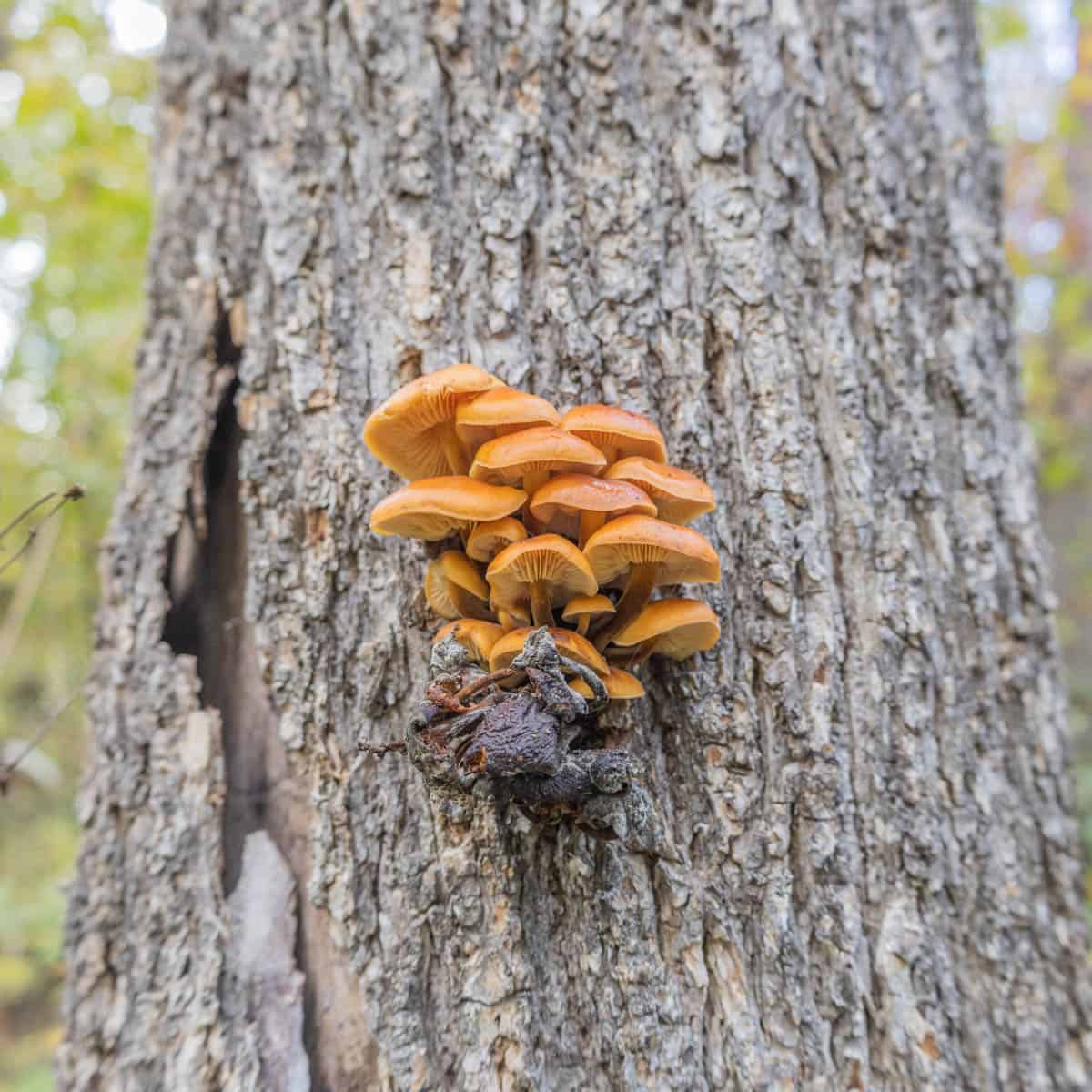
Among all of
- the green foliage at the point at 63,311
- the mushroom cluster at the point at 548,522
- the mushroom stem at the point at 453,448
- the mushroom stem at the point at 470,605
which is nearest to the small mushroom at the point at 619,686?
the mushroom cluster at the point at 548,522

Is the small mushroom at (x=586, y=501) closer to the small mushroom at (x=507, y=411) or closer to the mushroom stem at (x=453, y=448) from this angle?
the small mushroom at (x=507, y=411)

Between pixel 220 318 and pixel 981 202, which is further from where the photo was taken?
pixel 981 202

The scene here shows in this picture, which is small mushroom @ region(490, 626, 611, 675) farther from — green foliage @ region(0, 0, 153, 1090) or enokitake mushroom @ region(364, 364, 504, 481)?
green foliage @ region(0, 0, 153, 1090)

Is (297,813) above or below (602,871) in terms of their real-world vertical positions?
above

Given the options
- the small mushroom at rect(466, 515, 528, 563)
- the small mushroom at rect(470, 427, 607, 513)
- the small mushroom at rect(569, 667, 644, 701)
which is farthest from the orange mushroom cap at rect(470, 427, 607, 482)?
the small mushroom at rect(569, 667, 644, 701)

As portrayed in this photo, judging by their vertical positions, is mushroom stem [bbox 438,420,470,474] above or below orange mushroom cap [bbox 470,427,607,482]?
above

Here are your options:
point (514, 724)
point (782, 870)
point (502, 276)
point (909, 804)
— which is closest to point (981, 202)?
point (502, 276)

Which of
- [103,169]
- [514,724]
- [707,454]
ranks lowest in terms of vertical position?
[514,724]

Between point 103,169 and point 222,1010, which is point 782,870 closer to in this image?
point 222,1010
